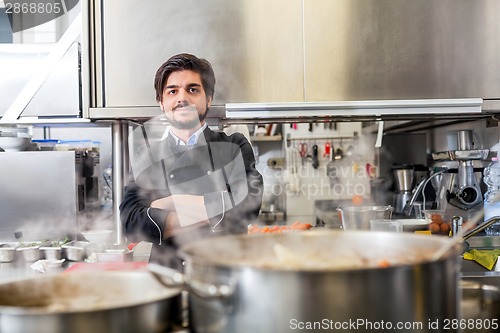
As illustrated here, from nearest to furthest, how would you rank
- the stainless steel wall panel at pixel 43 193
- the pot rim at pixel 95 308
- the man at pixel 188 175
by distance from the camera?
the pot rim at pixel 95 308
the man at pixel 188 175
the stainless steel wall panel at pixel 43 193

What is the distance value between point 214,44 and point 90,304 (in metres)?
1.71

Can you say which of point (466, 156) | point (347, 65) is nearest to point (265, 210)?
point (466, 156)

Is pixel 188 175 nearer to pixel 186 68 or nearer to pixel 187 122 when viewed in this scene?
pixel 187 122

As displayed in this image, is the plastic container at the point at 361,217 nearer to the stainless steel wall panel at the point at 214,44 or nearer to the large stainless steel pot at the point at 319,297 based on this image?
A: the stainless steel wall panel at the point at 214,44

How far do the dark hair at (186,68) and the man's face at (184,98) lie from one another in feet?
0.05

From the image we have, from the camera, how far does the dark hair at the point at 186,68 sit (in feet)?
6.79

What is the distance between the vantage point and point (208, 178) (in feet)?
7.09

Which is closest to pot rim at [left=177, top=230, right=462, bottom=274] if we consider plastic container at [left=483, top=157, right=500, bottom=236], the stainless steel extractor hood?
the stainless steel extractor hood

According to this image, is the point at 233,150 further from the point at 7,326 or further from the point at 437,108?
the point at 7,326

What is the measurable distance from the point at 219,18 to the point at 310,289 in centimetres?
183

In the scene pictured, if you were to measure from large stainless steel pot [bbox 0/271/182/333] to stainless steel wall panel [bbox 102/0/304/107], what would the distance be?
5.04 feet

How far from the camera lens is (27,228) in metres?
2.53

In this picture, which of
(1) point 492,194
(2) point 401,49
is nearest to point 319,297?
(2) point 401,49

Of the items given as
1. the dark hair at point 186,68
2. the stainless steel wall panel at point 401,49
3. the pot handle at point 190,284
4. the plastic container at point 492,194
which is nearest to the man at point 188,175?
the dark hair at point 186,68
